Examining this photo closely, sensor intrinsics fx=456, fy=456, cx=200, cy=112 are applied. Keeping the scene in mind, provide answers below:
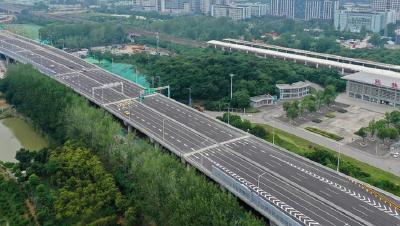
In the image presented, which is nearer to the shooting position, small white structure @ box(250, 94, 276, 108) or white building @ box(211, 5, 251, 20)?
small white structure @ box(250, 94, 276, 108)

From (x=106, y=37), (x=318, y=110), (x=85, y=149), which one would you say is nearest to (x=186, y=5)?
(x=106, y=37)

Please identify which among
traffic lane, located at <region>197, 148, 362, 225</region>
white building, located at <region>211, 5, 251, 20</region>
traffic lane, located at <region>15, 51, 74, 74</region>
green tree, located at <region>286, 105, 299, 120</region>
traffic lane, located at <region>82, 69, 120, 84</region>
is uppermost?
white building, located at <region>211, 5, 251, 20</region>

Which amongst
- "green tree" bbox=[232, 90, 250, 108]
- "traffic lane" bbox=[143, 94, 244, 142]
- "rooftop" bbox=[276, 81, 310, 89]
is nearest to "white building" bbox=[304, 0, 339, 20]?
"rooftop" bbox=[276, 81, 310, 89]

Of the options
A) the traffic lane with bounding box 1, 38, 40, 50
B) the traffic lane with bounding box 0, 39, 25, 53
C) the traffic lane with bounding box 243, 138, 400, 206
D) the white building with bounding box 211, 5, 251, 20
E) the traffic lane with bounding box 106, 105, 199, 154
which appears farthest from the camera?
the white building with bounding box 211, 5, 251, 20

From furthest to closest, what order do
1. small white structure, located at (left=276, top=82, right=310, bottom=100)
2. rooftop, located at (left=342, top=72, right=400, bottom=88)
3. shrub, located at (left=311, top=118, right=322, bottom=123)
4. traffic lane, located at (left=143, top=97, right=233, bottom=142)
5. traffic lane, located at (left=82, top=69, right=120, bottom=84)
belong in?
traffic lane, located at (left=82, top=69, right=120, bottom=84)
small white structure, located at (left=276, top=82, right=310, bottom=100)
rooftop, located at (left=342, top=72, right=400, bottom=88)
shrub, located at (left=311, top=118, right=322, bottom=123)
traffic lane, located at (left=143, top=97, right=233, bottom=142)

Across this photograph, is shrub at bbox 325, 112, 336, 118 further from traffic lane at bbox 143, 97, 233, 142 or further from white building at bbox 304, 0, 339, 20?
white building at bbox 304, 0, 339, 20

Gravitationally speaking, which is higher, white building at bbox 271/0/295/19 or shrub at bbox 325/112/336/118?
white building at bbox 271/0/295/19

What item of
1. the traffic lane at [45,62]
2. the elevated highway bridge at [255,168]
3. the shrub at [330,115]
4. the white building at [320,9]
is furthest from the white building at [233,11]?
the shrub at [330,115]

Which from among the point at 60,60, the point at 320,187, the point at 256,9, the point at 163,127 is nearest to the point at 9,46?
the point at 60,60
